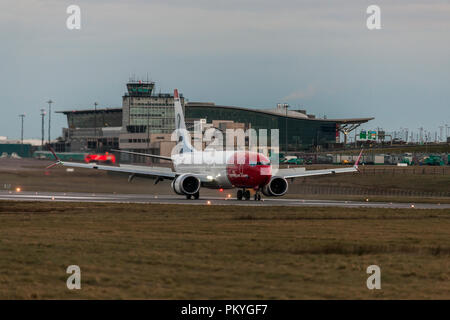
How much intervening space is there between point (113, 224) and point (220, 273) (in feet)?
56.9

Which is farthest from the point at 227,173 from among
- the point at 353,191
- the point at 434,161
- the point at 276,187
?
the point at 434,161

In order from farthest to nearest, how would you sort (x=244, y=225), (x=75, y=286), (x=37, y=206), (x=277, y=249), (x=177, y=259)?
(x=37, y=206) → (x=244, y=225) → (x=277, y=249) → (x=177, y=259) → (x=75, y=286)

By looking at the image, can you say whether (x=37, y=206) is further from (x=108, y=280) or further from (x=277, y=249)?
(x=108, y=280)

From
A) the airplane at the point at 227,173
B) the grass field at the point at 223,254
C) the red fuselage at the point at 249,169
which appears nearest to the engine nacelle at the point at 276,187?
the airplane at the point at 227,173

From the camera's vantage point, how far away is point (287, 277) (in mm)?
23469

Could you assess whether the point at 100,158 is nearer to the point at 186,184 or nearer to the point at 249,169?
the point at 186,184

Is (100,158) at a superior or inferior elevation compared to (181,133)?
inferior

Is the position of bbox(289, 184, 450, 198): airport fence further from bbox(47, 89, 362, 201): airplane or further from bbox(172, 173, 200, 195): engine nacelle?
bbox(172, 173, 200, 195): engine nacelle

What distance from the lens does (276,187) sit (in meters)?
67.5

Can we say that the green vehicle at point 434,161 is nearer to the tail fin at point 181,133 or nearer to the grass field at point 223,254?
the tail fin at point 181,133

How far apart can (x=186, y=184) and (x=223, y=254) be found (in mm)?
39599

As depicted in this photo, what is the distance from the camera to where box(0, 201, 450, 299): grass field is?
2161cm

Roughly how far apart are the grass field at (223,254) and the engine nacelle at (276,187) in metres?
19.5
